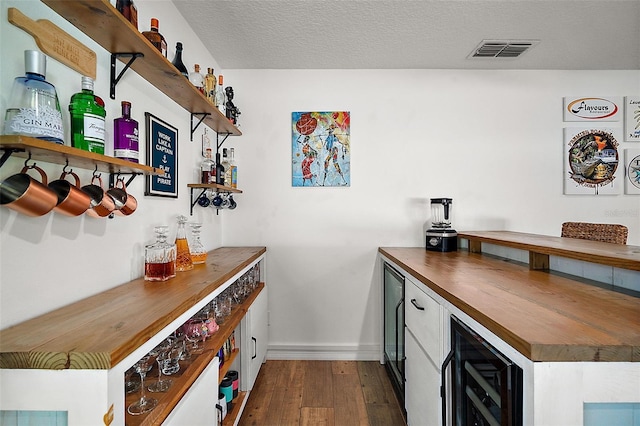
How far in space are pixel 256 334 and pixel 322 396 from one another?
0.60 m

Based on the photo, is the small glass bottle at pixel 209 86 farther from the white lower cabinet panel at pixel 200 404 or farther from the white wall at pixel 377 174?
the white lower cabinet panel at pixel 200 404

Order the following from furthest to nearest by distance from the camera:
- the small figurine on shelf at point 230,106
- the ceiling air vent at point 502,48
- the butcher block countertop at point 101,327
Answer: the small figurine on shelf at point 230,106
the ceiling air vent at point 502,48
the butcher block countertop at point 101,327

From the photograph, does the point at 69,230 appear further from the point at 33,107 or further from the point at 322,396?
the point at 322,396

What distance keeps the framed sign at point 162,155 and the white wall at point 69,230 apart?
1.5 inches

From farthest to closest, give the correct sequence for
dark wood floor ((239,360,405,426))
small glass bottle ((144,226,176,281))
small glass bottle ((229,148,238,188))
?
small glass bottle ((229,148,238,188)), dark wood floor ((239,360,405,426)), small glass bottle ((144,226,176,281))

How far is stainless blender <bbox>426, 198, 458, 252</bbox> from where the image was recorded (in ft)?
8.14

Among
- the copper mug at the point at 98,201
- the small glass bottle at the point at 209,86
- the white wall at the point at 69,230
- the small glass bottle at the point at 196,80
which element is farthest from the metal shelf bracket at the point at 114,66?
the small glass bottle at the point at 209,86

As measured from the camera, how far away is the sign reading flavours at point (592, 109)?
279 centimetres

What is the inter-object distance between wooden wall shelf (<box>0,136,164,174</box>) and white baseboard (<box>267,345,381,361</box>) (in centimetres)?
207

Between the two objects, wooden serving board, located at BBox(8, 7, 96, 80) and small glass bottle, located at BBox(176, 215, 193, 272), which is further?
small glass bottle, located at BBox(176, 215, 193, 272)

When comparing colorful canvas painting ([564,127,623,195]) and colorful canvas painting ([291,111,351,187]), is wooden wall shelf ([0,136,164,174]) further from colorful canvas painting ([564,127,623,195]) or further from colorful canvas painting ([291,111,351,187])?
colorful canvas painting ([564,127,623,195])

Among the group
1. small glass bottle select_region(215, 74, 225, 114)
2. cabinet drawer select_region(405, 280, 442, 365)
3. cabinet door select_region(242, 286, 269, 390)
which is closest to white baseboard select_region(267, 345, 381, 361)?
cabinet door select_region(242, 286, 269, 390)

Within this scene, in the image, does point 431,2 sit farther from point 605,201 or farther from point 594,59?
point 605,201

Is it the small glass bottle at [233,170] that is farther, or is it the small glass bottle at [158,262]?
the small glass bottle at [233,170]
